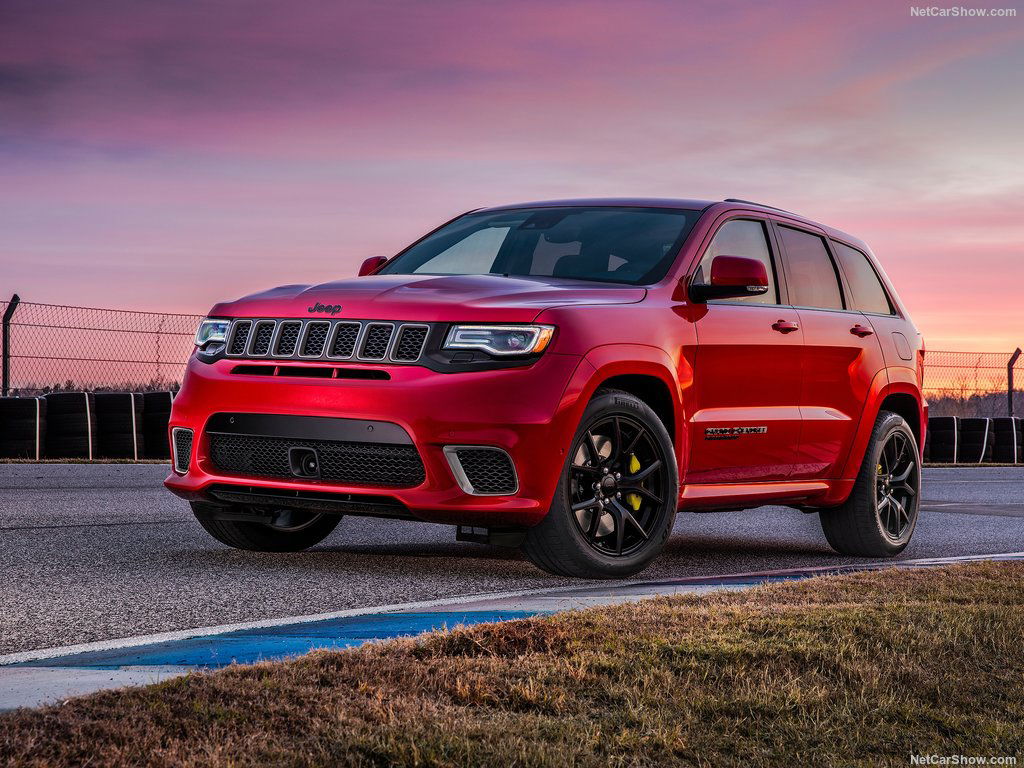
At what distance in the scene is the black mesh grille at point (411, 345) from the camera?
250 inches

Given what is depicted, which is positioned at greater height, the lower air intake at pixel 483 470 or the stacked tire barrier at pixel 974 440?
the lower air intake at pixel 483 470

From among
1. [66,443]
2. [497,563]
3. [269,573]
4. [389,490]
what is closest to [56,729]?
[389,490]

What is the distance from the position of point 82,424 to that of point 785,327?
462 inches

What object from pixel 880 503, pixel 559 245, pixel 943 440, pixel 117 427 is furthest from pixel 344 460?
pixel 943 440

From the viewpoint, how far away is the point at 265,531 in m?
7.77

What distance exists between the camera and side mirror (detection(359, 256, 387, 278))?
8547 mm

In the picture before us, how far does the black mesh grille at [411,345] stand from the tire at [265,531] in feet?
5.05

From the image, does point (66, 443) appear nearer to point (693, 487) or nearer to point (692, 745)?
point (693, 487)

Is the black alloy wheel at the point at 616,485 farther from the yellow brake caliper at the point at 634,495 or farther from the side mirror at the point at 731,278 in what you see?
the side mirror at the point at 731,278

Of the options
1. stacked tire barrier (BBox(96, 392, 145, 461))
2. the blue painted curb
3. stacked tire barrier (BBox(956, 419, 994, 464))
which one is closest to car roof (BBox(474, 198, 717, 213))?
the blue painted curb

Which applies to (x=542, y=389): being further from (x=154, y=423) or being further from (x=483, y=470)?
(x=154, y=423)

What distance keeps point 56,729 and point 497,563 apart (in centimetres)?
422

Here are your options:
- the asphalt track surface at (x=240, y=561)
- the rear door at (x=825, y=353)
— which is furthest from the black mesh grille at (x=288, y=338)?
the rear door at (x=825, y=353)

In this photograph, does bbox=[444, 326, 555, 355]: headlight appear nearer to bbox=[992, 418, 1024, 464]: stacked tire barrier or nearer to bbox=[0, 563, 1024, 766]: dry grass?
bbox=[0, 563, 1024, 766]: dry grass
